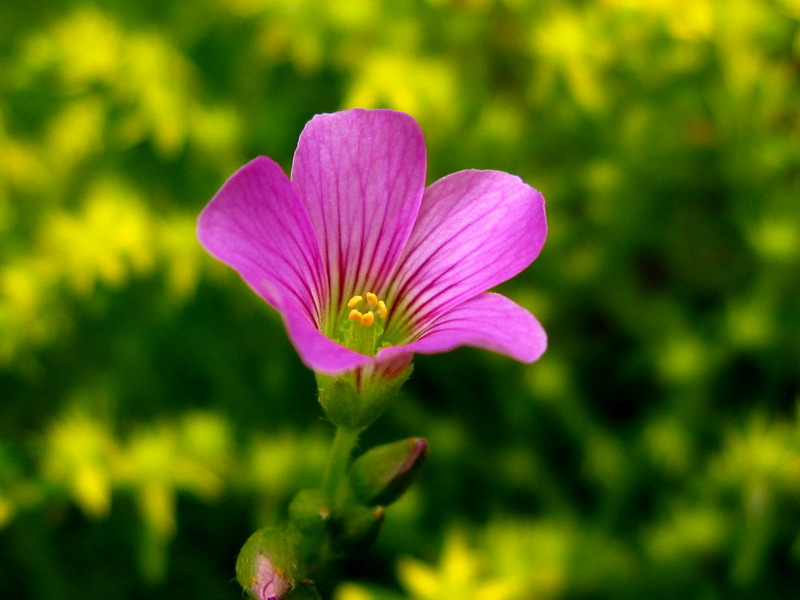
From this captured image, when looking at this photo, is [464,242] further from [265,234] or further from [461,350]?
[461,350]

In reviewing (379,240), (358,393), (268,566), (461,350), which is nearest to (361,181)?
(379,240)

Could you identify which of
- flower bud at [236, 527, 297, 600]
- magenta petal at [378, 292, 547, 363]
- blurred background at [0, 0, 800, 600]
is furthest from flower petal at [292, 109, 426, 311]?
blurred background at [0, 0, 800, 600]

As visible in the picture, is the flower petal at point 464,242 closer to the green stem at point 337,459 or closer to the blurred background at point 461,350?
the green stem at point 337,459

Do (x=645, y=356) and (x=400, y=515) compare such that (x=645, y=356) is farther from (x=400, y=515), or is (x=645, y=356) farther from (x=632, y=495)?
(x=400, y=515)

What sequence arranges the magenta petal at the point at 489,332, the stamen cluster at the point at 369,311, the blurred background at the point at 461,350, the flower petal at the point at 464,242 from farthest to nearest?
the blurred background at the point at 461,350 → the stamen cluster at the point at 369,311 → the flower petal at the point at 464,242 → the magenta petal at the point at 489,332

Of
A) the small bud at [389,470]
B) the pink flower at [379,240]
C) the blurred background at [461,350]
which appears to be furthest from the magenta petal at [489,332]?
the blurred background at [461,350]

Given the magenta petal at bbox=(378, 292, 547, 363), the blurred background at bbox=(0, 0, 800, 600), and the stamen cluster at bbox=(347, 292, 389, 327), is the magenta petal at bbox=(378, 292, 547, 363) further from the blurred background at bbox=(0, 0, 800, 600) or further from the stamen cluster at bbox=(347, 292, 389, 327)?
the blurred background at bbox=(0, 0, 800, 600)

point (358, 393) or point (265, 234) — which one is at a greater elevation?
point (265, 234)

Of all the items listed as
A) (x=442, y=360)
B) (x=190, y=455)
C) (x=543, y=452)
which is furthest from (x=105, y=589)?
(x=543, y=452)
